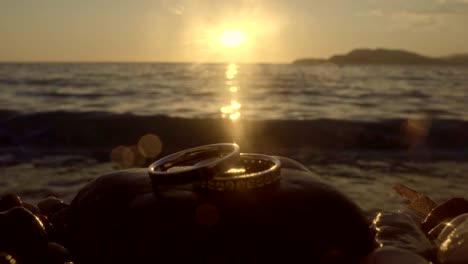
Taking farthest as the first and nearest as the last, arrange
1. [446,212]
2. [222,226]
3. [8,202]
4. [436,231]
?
[446,212], [8,202], [436,231], [222,226]

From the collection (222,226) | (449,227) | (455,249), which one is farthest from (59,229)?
(449,227)

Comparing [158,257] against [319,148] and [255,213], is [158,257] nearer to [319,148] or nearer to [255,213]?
[255,213]

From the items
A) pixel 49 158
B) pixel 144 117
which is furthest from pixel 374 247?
pixel 144 117

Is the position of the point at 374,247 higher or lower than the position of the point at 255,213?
lower

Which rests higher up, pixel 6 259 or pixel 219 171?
pixel 219 171

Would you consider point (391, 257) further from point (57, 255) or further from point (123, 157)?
point (123, 157)
